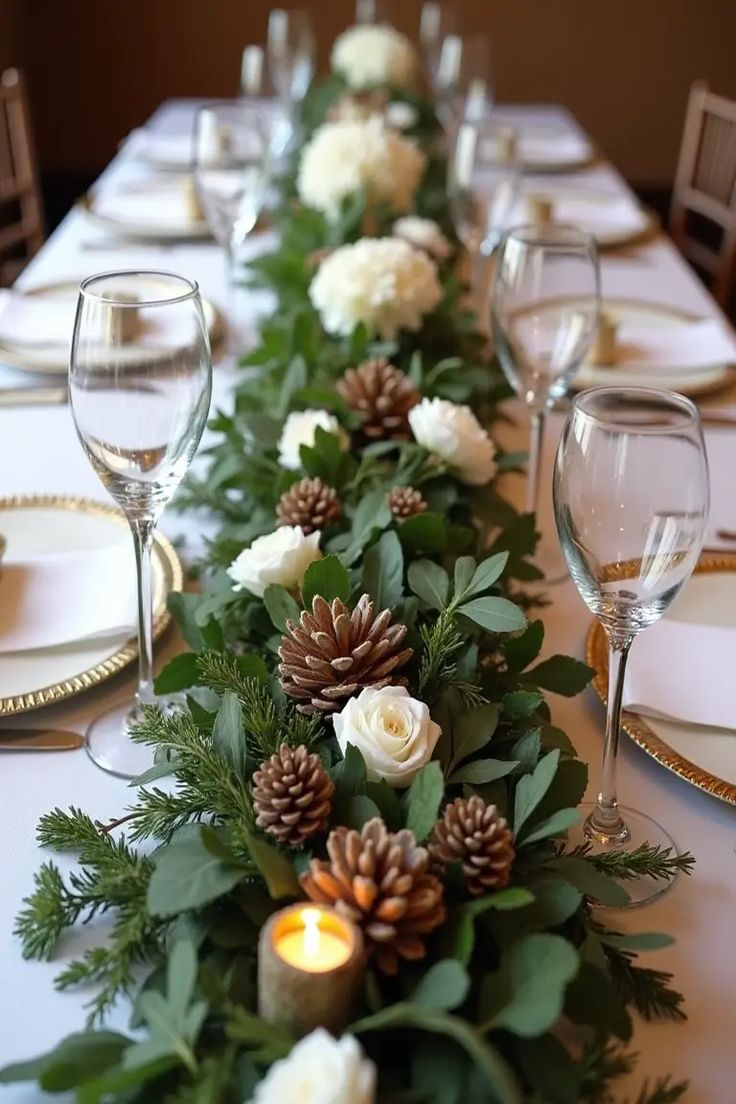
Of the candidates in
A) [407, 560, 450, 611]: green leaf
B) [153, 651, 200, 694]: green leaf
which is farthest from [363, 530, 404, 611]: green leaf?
[153, 651, 200, 694]: green leaf

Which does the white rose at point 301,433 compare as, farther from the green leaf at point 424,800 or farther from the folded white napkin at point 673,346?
the folded white napkin at point 673,346

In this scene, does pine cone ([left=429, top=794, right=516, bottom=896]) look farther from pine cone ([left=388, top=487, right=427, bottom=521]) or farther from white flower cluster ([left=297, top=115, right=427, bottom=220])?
white flower cluster ([left=297, top=115, right=427, bottom=220])

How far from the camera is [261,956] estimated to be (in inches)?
18.5

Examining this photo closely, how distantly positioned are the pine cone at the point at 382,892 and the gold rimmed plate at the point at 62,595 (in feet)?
1.08

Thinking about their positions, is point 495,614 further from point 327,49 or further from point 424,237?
point 327,49

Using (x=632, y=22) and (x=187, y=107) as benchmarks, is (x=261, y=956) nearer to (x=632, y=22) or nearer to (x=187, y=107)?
(x=187, y=107)

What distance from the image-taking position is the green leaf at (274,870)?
518 mm

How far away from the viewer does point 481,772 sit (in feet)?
2.02

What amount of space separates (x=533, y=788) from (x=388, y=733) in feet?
0.25

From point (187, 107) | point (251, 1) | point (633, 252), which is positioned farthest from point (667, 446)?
point (251, 1)

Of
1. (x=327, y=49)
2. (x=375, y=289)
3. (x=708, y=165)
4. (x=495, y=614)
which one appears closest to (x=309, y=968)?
(x=495, y=614)

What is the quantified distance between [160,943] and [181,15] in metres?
4.37

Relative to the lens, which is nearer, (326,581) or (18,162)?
(326,581)

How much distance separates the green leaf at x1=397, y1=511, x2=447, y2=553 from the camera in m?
0.78
